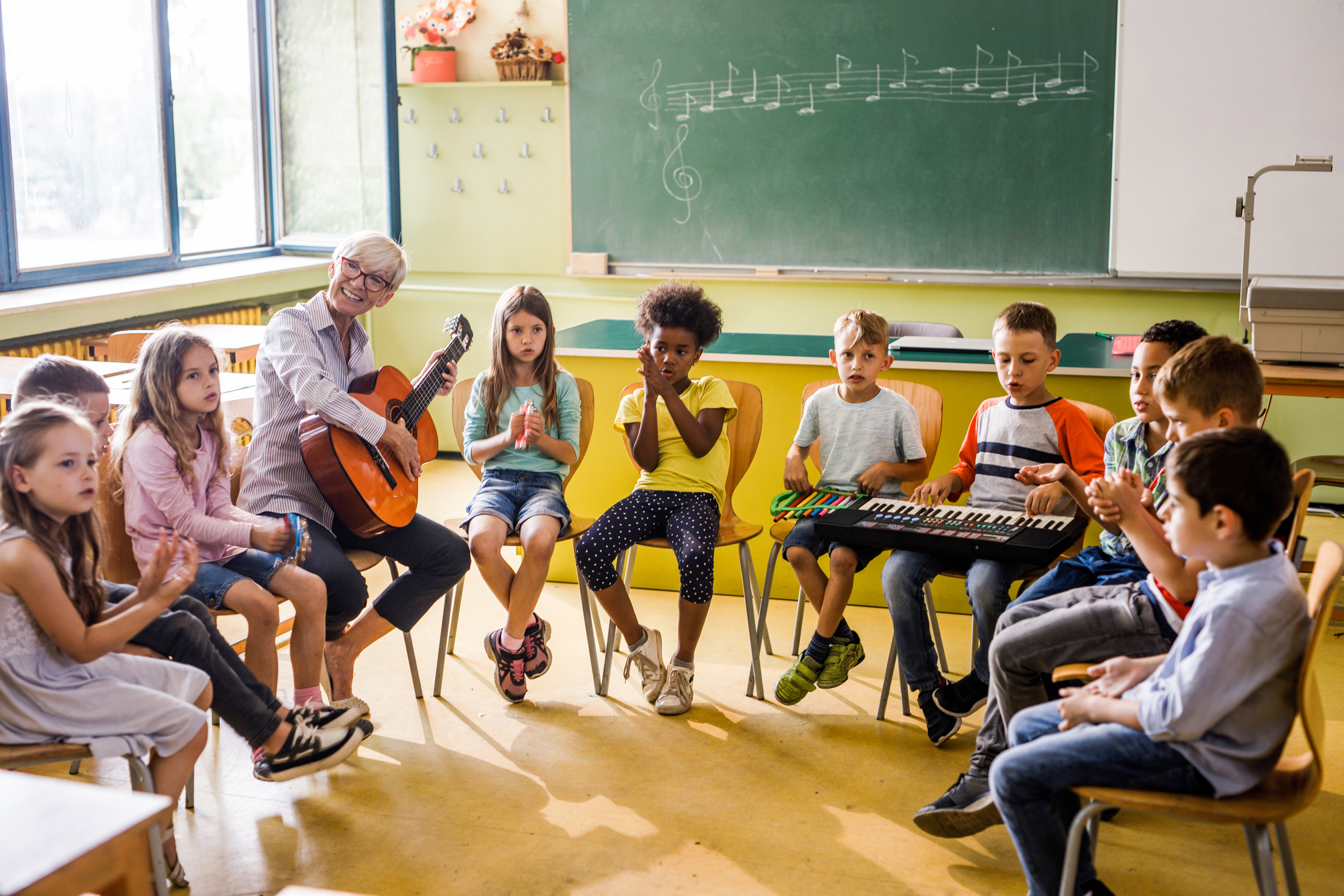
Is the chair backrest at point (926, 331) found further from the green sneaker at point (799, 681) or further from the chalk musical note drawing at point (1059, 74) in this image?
the green sneaker at point (799, 681)

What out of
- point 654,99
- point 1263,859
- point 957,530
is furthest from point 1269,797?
point 654,99

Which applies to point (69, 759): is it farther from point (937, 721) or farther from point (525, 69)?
point (525, 69)

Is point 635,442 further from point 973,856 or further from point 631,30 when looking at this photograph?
point 631,30

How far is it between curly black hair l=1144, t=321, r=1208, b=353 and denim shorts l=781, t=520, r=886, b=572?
2.63 ft

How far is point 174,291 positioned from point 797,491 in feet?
10.2

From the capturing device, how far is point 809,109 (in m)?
4.93

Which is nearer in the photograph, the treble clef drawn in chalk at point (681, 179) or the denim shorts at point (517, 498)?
the denim shorts at point (517, 498)

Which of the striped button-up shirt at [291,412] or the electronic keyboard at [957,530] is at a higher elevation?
the striped button-up shirt at [291,412]

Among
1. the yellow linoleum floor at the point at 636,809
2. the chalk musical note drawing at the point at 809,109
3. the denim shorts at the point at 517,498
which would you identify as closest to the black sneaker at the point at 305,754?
the yellow linoleum floor at the point at 636,809

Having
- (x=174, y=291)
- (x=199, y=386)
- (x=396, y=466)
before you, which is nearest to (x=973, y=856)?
(x=396, y=466)

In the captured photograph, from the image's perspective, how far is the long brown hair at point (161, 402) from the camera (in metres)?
2.32

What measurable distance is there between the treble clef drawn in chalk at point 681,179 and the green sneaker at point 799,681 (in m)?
2.95

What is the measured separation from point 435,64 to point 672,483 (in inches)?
130

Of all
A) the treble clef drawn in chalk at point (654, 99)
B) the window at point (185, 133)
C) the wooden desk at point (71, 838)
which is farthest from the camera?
the treble clef drawn in chalk at point (654, 99)
